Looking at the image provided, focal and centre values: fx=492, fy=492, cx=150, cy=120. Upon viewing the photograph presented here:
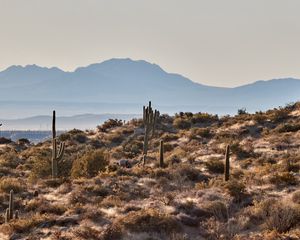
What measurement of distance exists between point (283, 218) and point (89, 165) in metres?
13.5

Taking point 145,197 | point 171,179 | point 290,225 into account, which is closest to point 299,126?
point 171,179

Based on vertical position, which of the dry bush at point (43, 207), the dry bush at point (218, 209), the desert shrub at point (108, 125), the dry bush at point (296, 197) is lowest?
the dry bush at point (43, 207)

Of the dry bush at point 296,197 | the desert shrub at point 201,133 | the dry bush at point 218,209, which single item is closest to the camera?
the dry bush at point 218,209

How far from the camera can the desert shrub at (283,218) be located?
1400 centimetres

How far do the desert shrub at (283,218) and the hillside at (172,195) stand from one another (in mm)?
28

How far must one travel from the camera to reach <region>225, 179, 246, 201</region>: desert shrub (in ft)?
55.9

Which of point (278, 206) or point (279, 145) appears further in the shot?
point (279, 145)

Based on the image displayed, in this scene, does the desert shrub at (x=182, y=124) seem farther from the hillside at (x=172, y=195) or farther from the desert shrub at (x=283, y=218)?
→ the desert shrub at (x=283, y=218)

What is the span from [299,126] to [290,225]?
1793 centimetres

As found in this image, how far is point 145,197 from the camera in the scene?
18.7 metres

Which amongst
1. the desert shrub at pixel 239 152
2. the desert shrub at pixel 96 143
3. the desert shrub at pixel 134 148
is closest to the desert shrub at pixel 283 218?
the desert shrub at pixel 239 152

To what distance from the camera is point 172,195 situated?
58.4ft

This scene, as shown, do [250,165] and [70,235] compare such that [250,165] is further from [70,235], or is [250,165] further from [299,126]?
[70,235]

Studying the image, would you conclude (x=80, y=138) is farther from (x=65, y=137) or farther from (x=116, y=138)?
(x=116, y=138)
